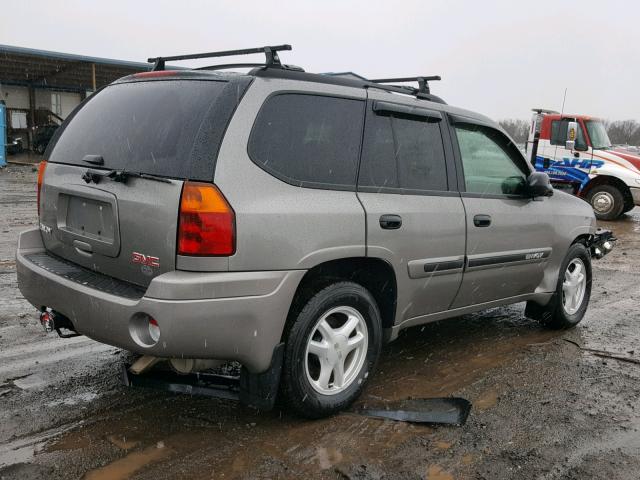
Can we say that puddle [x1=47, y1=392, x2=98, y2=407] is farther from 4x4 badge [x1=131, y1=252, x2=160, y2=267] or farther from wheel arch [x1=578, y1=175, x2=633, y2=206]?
wheel arch [x1=578, y1=175, x2=633, y2=206]

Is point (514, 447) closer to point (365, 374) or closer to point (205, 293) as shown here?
point (365, 374)

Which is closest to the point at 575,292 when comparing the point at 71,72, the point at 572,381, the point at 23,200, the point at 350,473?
the point at 572,381

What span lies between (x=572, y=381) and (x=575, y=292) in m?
1.39

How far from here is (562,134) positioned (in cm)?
1305

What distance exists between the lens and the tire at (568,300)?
15.9 ft

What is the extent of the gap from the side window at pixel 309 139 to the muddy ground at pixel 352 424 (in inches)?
52.0

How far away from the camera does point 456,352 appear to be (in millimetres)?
4363

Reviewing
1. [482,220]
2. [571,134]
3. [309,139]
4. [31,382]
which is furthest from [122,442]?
[571,134]

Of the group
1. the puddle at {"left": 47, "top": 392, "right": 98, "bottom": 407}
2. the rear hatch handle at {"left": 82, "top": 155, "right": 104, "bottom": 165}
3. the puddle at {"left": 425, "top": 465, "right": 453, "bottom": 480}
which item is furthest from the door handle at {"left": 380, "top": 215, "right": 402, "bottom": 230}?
the puddle at {"left": 47, "top": 392, "right": 98, "bottom": 407}

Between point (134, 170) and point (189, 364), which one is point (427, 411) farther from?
point (134, 170)

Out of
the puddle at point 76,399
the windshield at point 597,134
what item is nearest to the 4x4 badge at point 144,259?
the puddle at point 76,399

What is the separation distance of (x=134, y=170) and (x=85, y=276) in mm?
621

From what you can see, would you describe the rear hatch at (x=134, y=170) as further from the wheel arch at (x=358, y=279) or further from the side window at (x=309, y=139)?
the wheel arch at (x=358, y=279)

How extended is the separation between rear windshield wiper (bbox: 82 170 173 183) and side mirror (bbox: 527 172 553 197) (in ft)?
9.10
